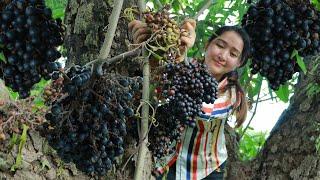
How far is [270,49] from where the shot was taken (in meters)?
2.11

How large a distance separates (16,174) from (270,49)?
1.02m

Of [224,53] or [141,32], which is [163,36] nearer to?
[141,32]

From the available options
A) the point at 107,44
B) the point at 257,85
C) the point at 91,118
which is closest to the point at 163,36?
the point at 107,44

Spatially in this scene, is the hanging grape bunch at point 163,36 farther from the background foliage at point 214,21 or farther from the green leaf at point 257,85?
the green leaf at point 257,85

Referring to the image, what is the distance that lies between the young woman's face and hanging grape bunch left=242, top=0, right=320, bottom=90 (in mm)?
443

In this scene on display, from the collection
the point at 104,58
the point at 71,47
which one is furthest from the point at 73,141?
the point at 71,47

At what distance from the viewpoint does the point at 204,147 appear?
2.93 m

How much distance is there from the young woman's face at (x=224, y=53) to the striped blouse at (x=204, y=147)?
15 centimetres

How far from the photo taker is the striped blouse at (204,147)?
2.78 metres

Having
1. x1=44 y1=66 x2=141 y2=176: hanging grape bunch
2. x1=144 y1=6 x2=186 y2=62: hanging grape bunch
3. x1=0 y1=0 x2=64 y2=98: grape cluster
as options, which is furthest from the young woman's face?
x1=44 y1=66 x2=141 y2=176: hanging grape bunch

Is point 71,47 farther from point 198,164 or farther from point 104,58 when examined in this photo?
point 198,164

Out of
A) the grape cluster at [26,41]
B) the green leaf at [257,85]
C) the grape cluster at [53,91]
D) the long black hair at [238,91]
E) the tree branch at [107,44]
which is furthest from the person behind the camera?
the green leaf at [257,85]

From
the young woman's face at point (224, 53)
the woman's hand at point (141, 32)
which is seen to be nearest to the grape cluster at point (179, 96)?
the woman's hand at point (141, 32)

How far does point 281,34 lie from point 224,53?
1.97 feet
